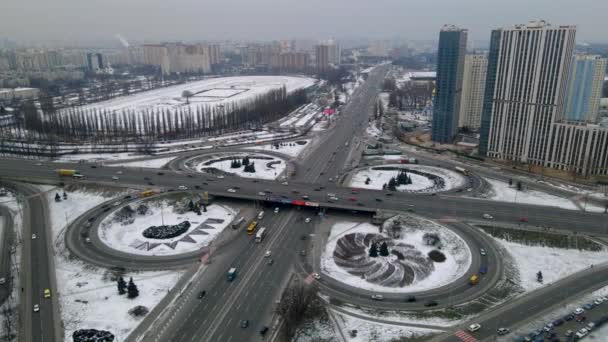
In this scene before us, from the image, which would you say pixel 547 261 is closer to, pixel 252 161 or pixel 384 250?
pixel 384 250

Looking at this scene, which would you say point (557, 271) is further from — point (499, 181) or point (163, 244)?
point (163, 244)

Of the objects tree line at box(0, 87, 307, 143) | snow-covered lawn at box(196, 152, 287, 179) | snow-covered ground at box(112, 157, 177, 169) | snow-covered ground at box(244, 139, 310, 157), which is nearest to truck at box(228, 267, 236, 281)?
snow-covered lawn at box(196, 152, 287, 179)

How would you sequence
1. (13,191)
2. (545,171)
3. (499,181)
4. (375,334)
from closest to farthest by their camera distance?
(375,334)
(13,191)
(499,181)
(545,171)

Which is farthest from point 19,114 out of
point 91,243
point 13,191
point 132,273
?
point 132,273

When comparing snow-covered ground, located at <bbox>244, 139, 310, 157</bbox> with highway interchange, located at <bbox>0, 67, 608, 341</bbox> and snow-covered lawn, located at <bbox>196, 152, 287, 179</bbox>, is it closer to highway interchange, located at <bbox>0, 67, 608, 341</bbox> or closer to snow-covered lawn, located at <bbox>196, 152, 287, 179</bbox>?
snow-covered lawn, located at <bbox>196, 152, 287, 179</bbox>

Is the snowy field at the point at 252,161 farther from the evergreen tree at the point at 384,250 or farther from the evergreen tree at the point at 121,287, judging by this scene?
the evergreen tree at the point at 121,287

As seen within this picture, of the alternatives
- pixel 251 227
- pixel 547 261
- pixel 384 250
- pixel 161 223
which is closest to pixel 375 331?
pixel 384 250

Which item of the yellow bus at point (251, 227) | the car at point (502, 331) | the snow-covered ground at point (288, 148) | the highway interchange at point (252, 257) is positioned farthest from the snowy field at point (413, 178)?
the car at point (502, 331)
